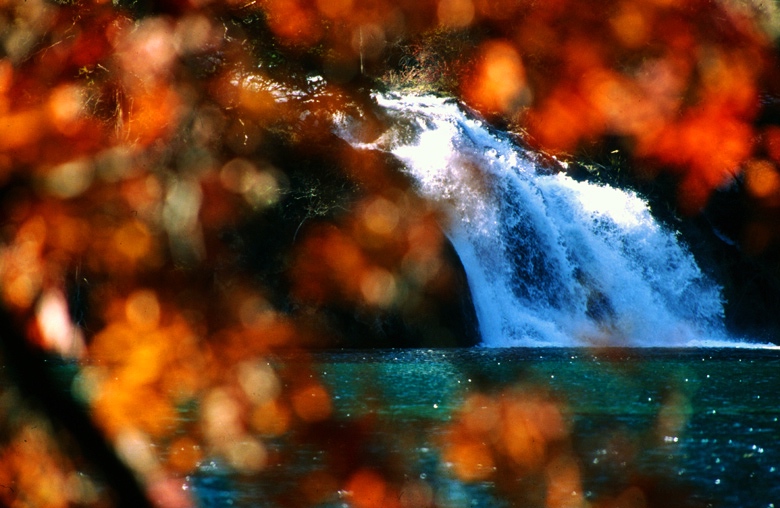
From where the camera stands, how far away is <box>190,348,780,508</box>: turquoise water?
6543mm

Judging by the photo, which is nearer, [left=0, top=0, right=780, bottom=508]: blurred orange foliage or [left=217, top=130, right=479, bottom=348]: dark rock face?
[left=0, top=0, right=780, bottom=508]: blurred orange foliage

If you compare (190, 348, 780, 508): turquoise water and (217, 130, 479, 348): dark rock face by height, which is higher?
(217, 130, 479, 348): dark rock face

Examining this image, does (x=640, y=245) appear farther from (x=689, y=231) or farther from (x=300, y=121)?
(x=300, y=121)

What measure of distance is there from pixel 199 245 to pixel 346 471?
1144 centimetres

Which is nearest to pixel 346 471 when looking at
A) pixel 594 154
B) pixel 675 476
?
pixel 675 476

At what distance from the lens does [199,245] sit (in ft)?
58.7

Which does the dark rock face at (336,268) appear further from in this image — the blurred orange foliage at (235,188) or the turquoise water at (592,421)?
the turquoise water at (592,421)

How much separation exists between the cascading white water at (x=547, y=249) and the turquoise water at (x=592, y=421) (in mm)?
3696

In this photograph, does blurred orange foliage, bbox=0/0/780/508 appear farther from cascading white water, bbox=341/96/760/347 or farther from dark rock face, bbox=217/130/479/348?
cascading white water, bbox=341/96/760/347

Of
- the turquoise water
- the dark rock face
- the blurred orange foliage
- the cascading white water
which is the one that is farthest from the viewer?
the cascading white water

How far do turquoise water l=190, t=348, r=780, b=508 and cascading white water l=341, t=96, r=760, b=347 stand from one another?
370 centimetres

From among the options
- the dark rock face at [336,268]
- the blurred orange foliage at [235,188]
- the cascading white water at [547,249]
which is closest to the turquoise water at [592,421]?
the blurred orange foliage at [235,188]

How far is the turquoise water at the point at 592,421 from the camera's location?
654cm

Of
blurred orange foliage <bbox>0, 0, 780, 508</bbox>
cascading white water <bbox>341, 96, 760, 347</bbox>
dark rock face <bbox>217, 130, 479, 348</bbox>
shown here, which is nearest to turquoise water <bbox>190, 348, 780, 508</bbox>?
blurred orange foliage <bbox>0, 0, 780, 508</bbox>
